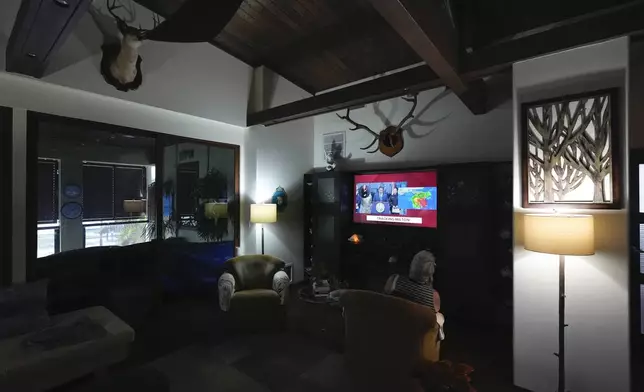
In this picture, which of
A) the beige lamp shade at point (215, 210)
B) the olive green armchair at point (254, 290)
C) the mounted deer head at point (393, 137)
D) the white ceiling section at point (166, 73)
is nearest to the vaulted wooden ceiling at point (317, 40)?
the white ceiling section at point (166, 73)

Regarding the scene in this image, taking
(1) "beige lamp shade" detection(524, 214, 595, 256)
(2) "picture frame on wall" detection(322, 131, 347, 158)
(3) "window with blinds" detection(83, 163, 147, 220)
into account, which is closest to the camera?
(1) "beige lamp shade" detection(524, 214, 595, 256)

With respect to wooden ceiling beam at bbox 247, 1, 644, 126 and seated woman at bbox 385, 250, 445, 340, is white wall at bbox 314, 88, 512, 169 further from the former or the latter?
seated woman at bbox 385, 250, 445, 340

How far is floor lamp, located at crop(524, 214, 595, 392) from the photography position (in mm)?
1901

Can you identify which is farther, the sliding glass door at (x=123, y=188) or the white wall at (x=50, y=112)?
the sliding glass door at (x=123, y=188)

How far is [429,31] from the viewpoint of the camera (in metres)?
2.00

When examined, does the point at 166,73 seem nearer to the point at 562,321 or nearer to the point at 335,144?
the point at 335,144

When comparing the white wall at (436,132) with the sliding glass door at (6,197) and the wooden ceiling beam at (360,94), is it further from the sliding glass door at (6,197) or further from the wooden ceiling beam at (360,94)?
the sliding glass door at (6,197)

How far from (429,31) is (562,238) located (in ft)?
5.15

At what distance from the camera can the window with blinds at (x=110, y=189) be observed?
351 centimetres

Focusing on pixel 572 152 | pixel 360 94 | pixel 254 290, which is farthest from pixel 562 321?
pixel 254 290

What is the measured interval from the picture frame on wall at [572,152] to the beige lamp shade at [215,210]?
3.68 meters

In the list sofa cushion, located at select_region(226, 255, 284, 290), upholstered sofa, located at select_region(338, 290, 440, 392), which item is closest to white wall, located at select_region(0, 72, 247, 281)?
sofa cushion, located at select_region(226, 255, 284, 290)

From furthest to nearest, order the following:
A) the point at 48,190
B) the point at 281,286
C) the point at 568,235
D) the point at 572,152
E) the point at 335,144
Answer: the point at 335,144 → the point at 281,286 → the point at 48,190 → the point at 572,152 → the point at 568,235

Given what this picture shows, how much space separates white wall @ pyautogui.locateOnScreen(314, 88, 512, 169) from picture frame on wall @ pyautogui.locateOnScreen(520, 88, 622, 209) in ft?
4.54
